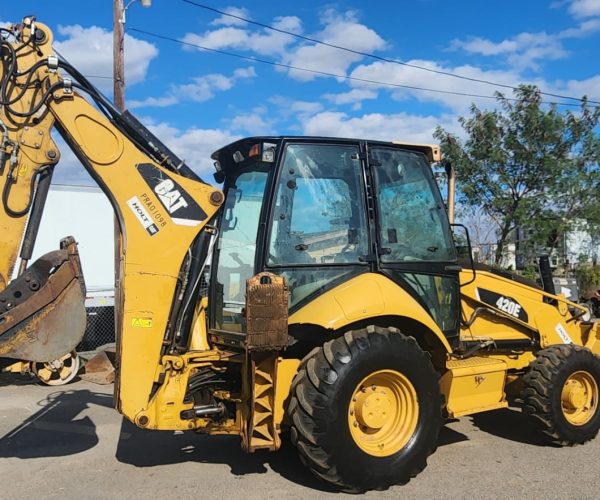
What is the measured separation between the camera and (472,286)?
222 inches

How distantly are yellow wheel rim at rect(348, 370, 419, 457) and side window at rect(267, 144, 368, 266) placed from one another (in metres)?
0.97

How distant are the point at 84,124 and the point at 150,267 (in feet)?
3.78

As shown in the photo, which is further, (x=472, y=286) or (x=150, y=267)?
(x=472, y=286)

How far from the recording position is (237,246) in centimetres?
498

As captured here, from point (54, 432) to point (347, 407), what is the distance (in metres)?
3.50

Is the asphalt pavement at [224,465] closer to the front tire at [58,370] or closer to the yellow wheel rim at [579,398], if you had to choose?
the yellow wheel rim at [579,398]

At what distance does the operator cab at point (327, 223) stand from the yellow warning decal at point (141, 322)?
66cm

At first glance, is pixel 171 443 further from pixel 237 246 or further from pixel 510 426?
pixel 510 426

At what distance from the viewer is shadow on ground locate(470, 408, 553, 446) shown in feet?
18.5

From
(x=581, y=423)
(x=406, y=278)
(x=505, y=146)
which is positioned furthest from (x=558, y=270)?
(x=406, y=278)

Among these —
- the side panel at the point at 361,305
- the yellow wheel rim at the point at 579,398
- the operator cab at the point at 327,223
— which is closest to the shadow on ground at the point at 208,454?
the operator cab at the point at 327,223

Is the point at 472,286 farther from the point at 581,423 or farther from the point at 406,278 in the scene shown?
the point at 581,423

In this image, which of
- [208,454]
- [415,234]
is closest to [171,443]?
[208,454]

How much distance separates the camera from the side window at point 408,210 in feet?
15.9
